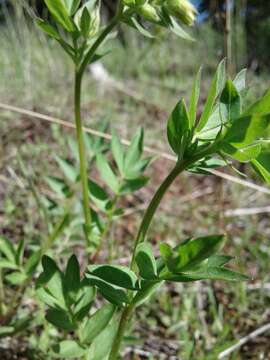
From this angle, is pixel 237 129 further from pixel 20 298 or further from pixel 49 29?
pixel 20 298

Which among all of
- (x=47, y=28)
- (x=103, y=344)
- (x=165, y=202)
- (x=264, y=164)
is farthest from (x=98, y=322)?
(x=165, y=202)

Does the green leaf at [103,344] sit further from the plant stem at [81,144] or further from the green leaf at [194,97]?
the green leaf at [194,97]

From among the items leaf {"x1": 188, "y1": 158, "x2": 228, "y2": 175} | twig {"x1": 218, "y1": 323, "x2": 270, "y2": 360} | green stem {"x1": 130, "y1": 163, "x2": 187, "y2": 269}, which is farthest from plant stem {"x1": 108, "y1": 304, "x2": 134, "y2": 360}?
twig {"x1": 218, "y1": 323, "x2": 270, "y2": 360}

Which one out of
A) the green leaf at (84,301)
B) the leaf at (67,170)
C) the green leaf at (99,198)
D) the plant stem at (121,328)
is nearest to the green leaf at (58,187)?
the leaf at (67,170)

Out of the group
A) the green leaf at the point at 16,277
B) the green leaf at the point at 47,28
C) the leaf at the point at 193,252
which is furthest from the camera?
the green leaf at the point at 16,277

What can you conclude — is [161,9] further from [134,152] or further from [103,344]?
[103,344]

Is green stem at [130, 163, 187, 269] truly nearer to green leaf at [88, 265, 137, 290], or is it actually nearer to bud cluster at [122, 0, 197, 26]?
green leaf at [88, 265, 137, 290]
